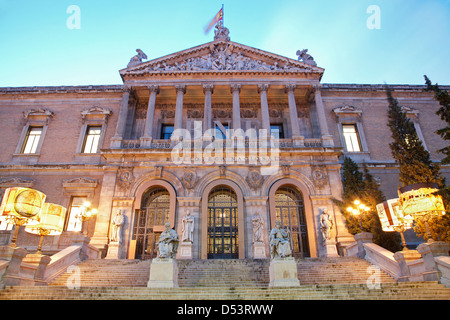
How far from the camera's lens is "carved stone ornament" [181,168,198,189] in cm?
1896

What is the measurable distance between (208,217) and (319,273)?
7.93m

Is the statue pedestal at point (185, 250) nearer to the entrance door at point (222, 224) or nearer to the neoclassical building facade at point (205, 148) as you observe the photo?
the neoclassical building facade at point (205, 148)

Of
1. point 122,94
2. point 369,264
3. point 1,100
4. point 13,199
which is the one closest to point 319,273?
point 369,264

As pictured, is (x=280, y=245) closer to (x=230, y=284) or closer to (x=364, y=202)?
(x=230, y=284)

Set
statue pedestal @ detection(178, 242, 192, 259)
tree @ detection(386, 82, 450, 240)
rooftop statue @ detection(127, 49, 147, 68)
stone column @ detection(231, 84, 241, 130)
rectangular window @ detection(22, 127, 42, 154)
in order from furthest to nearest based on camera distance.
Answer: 1. rooftop statue @ detection(127, 49, 147, 68)
2. rectangular window @ detection(22, 127, 42, 154)
3. stone column @ detection(231, 84, 241, 130)
4. statue pedestal @ detection(178, 242, 192, 259)
5. tree @ detection(386, 82, 450, 240)

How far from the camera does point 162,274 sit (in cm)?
1021

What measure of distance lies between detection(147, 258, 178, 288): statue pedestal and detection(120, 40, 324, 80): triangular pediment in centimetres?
1547

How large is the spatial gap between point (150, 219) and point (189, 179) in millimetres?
3521

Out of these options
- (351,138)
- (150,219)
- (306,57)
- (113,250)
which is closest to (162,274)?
(113,250)

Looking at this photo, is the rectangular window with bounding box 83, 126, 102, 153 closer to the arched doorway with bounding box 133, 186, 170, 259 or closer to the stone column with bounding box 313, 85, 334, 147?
the arched doorway with bounding box 133, 186, 170, 259

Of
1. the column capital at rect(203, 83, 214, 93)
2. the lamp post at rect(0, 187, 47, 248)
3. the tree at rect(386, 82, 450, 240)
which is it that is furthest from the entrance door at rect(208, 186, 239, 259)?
the lamp post at rect(0, 187, 47, 248)

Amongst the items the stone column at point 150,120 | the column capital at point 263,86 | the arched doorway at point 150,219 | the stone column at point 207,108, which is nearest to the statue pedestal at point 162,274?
the arched doorway at point 150,219

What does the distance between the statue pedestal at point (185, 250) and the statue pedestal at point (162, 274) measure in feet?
20.5

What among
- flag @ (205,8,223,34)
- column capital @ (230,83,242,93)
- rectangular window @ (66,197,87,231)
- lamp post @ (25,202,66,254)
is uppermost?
flag @ (205,8,223,34)
